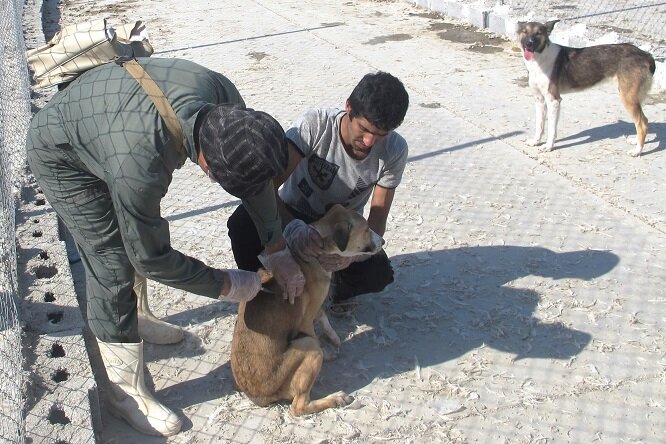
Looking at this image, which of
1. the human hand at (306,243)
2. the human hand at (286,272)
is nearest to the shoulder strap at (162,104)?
the human hand at (286,272)

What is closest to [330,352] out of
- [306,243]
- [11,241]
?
[306,243]

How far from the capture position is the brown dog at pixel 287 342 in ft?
10.4

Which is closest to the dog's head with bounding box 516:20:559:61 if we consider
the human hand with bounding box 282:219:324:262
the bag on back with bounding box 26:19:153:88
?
the human hand with bounding box 282:219:324:262

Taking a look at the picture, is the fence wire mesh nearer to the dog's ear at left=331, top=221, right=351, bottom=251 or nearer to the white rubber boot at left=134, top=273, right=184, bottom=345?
the white rubber boot at left=134, top=273, right=184, bottom=345

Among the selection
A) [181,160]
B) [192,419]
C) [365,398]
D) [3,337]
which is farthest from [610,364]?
[3,337]

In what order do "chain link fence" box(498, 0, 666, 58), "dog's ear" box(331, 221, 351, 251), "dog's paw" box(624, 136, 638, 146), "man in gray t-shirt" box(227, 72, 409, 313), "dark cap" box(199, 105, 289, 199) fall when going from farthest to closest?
1. "chain link fence" box(498, 0, 666, 58)
2. "dog's paw" box(624, 136, 638, 146)
3. "dog's ear" box(331, 221, 351, 251)
4. "man in gray t-shirt" box(227, 72, 409, 313)
5. "dark cap" box(199, 105, 289, 199)

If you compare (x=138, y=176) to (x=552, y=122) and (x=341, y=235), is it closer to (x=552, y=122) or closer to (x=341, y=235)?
(x=341, y=235)

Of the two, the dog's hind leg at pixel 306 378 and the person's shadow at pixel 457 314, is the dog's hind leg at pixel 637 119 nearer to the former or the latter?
the person's shadow at pixel 457 314

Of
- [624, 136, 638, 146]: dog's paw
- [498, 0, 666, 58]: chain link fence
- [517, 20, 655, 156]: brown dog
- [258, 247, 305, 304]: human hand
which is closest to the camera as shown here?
[258, 247, 305, 304]: human hand

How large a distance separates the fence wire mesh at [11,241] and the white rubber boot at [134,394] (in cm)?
44

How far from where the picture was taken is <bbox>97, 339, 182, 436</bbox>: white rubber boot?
10.5 ft

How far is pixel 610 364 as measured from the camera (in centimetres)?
363

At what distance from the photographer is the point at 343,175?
3727mm

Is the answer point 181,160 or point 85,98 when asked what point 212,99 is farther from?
point 85,98
